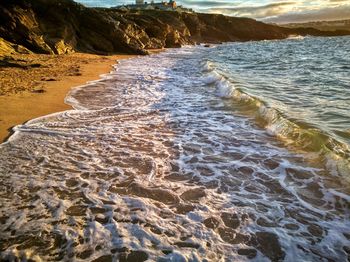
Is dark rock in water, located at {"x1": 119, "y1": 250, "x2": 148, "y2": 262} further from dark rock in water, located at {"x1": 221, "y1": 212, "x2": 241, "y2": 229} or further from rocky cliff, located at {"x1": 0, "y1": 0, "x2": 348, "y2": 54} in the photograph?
rocky cliff, located at {"x1": 0, "y1": 0, "x2": 348, "y2": 54}

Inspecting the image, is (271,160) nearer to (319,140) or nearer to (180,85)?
(319,140)

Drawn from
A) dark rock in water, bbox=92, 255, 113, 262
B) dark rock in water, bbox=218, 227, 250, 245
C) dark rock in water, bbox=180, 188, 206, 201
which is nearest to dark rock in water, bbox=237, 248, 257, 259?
dark rock in water, bbox=218, 227, 250, 245

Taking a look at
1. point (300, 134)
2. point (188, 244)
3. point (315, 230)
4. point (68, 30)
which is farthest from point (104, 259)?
point (68, 30)

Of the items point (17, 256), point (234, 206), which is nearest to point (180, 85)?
point (234, 206)

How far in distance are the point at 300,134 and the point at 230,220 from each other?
4089 millimetres

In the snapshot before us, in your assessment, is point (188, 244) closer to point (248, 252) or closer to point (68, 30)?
point (248, 252)

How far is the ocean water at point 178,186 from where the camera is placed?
3.61 metres

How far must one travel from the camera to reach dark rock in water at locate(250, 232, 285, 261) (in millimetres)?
3516

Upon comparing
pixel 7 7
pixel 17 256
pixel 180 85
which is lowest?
pixel 180 85

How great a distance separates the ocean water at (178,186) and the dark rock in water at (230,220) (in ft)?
0.08

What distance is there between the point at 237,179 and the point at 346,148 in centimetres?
269

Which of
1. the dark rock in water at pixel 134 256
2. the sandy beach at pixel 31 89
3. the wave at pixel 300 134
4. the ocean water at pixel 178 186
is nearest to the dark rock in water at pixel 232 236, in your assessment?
the ocean water at pixel 178 186

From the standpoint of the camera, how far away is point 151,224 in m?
3.98

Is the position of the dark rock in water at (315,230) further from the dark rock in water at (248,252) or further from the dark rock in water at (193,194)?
the dark rock in water at (193,194)
